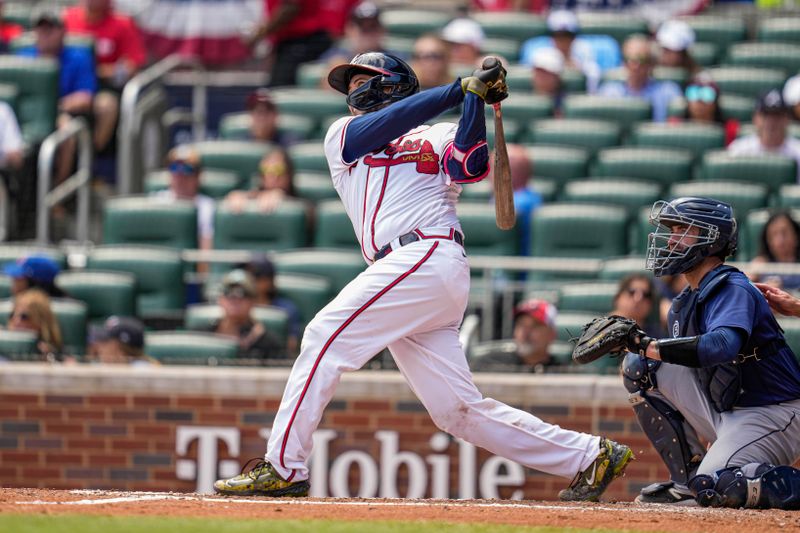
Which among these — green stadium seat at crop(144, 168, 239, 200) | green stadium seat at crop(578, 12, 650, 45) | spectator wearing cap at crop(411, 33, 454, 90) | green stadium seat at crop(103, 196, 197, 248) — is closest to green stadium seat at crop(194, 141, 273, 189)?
green stadium seat at crop(144, 168, 239, 200)

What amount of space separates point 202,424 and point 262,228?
2.03m

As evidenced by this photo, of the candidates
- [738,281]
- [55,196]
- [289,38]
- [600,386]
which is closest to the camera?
[738,281]

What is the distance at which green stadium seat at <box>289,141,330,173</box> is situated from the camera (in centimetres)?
1033

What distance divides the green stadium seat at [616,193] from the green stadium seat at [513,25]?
272 centimetres

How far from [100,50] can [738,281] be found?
7.82 meters

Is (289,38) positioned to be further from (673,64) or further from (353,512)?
(353,512)

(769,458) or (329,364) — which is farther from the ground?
(329,364)

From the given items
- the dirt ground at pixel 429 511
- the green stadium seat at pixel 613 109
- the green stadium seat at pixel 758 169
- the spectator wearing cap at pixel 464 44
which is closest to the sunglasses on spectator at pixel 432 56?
the spectator wearing cap at pixel 464 44

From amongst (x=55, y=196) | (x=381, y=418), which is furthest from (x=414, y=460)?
(x=55, y=196)

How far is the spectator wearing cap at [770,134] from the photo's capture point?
9.61m

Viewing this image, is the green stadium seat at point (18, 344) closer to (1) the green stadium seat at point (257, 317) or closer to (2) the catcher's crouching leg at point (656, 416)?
(1) the green stadium seat at point (257, 317)

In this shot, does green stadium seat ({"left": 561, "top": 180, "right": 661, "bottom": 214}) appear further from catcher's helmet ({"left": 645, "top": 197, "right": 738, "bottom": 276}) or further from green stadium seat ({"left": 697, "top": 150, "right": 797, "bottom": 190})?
catcher's helmet ({"left": 645, "top": 197, "right": 738, "bottom": 276})

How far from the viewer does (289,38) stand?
39.0 ft

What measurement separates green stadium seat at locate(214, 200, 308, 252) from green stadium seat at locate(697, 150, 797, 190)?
2.87 metres
